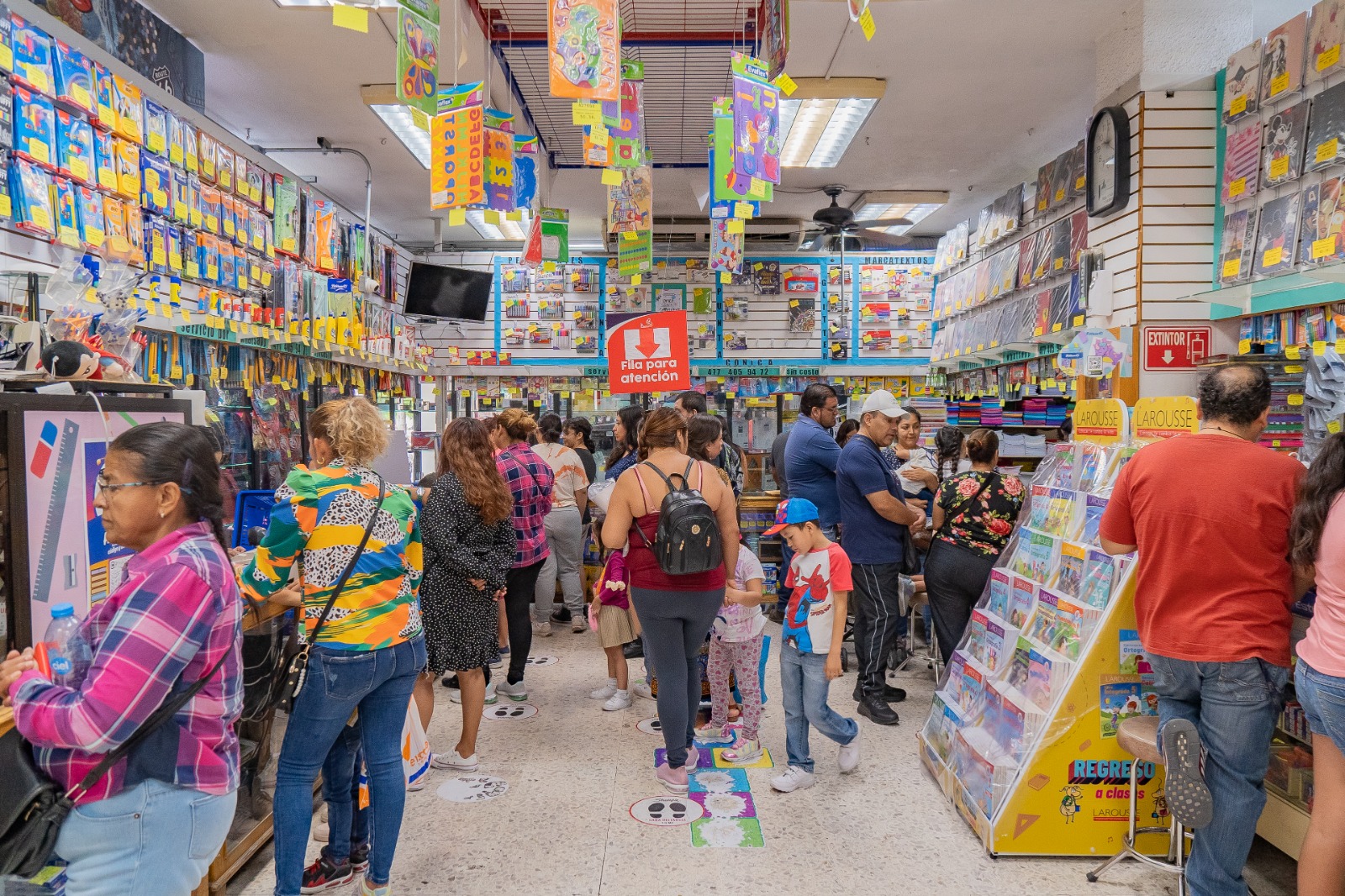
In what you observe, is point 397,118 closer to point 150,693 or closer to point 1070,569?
point 1070,569

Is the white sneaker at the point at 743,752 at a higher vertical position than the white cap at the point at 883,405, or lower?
lower

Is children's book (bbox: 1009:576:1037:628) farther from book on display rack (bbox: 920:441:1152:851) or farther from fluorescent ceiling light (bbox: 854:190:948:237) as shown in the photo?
fluorescent ceiling light (bbox: 854:190:948:237)

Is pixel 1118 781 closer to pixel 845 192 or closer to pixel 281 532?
pixel 281 532

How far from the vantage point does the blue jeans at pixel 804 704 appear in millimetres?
3502

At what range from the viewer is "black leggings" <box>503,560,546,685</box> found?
4625 millimetres

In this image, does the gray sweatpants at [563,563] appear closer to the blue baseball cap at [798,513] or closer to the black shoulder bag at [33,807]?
the blue baseball cap at [798,513]

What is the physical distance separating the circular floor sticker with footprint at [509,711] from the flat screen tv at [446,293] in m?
5.32

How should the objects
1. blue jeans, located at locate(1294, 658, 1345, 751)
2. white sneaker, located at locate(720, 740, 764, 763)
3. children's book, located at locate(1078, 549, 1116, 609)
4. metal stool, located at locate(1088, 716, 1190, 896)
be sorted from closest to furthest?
blue jeans, located at locate(1294, 658, 1345, 751) < metal stool, located at locate(1088, 716, 1190, 896) < children's book, located at locate(1078, 549, 1116, 609) < white sneaker, located at locate(720, 740, 764, 763)

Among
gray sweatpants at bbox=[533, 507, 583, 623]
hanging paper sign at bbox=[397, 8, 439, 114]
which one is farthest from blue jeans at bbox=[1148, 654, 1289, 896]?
gray sweatpants at bbox=[533, 507, 583, 623]

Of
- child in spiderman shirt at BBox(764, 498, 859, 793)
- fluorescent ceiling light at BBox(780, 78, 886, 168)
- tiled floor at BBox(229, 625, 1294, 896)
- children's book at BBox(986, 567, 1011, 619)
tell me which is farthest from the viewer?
fluorescent ceiling light at BBox(780, 78, 886, 168)

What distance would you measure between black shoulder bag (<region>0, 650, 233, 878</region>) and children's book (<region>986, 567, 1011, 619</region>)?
316 centimetres

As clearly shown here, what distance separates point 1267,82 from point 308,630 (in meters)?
5.08

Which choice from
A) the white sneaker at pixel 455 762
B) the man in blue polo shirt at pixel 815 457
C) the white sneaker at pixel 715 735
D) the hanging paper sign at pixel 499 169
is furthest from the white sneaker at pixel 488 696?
the hanging paper sign at pixel 499 169

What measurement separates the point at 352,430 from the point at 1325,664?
9.18 feet
